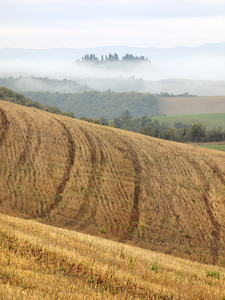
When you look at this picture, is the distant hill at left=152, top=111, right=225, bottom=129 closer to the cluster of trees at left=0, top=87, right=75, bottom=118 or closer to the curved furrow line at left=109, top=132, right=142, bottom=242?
the cluster of trees at left=0, top=87, right=75, bottom=118

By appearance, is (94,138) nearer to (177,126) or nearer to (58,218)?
(58,218)

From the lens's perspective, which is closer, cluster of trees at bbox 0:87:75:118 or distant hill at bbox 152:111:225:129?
cluster of trees at bbox 0:87:75:118

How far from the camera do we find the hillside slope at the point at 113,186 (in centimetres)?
2097

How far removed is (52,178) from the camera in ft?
87.2

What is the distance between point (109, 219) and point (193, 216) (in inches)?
259

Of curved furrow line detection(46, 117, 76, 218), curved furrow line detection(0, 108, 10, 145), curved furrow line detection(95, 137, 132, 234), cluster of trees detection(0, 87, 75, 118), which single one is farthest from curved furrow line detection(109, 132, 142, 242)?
cluster of trees detection(0, 87, 75, 118)

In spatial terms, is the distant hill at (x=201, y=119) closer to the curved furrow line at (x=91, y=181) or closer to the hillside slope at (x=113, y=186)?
the hillside slope at (x=113, y=186)

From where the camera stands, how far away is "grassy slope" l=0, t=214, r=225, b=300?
6.71 m

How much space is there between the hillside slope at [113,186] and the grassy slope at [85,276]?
9.19m

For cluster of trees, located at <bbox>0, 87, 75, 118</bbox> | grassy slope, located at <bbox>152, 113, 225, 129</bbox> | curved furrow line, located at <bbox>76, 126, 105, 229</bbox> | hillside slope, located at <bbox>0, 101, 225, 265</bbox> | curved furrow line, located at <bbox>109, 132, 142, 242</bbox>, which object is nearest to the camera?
curved furrow line, located at <bbox>109, 132, 142, 242</bbox>

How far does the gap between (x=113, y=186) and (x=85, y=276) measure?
1900 centimetres

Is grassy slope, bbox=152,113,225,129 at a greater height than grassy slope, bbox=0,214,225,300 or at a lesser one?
lesser

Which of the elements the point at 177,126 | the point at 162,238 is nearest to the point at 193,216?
the point at 162,238

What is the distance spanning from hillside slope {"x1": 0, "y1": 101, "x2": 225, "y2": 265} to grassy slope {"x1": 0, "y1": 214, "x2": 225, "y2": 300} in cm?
919
